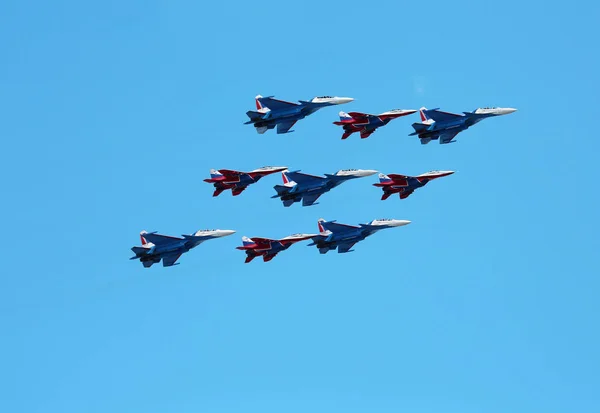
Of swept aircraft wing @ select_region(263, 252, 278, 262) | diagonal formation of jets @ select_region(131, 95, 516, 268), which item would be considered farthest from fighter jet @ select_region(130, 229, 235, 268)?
swept aircraft wing @ select_region(263, 252, 278, 262)

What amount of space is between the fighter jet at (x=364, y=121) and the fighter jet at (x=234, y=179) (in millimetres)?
11066

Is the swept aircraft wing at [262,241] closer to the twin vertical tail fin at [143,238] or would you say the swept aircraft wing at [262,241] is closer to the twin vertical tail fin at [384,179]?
the twin vertical tail fin at [143,238]

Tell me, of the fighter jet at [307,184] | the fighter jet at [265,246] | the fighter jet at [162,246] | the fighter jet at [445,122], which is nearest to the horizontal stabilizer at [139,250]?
Answer: the fighter jet at [162,246]

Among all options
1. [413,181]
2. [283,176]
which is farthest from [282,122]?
[413,181]

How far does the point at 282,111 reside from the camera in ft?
568

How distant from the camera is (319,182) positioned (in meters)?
173

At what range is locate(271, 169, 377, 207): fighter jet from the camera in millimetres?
171750

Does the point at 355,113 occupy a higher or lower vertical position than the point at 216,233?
higher

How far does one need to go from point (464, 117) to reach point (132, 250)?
45.0 m

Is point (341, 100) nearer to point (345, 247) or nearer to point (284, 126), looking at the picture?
point (284, 126)

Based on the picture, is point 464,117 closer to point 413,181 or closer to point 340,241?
point 413,181

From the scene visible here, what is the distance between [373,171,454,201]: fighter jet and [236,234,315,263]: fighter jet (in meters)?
11.5

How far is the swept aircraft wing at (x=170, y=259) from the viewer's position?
169m

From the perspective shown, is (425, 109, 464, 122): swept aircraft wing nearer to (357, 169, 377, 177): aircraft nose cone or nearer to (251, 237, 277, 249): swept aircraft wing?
(357, 169, 377, 177): aircraft nose cone
